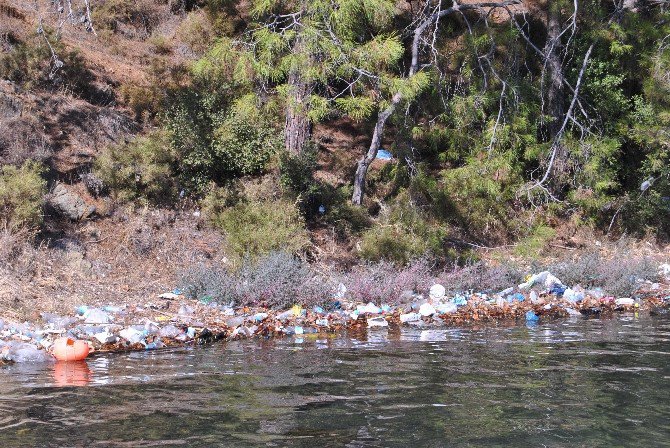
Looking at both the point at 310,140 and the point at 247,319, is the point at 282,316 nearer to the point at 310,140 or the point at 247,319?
the point at 247,319

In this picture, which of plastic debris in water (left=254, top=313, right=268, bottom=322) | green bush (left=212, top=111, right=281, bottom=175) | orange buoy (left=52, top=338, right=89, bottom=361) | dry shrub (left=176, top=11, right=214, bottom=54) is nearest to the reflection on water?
orange buoy (left=52, top=338, right=89, bottom=361)

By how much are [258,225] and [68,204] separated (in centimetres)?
322

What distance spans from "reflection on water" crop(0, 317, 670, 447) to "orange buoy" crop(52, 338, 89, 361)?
0.12m

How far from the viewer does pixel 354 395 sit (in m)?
6.76

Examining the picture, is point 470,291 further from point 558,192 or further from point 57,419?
point 57,419

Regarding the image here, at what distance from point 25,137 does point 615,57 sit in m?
12.4

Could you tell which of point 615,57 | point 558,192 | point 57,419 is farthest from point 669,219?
point 57,419

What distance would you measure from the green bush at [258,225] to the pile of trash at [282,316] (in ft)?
4.09

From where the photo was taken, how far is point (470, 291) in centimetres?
1280

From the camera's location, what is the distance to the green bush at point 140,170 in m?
13.6

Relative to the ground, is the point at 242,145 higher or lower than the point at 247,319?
higher

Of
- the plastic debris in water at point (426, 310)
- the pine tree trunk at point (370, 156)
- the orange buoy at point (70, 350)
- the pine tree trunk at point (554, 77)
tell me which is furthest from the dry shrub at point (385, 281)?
the pine tree trunk at point (554, 77)

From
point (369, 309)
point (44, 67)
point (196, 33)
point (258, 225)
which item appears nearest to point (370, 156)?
point (258, 225)

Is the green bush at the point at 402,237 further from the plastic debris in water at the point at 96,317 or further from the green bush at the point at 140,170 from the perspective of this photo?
the plastic debris in water at the point at 96,317
